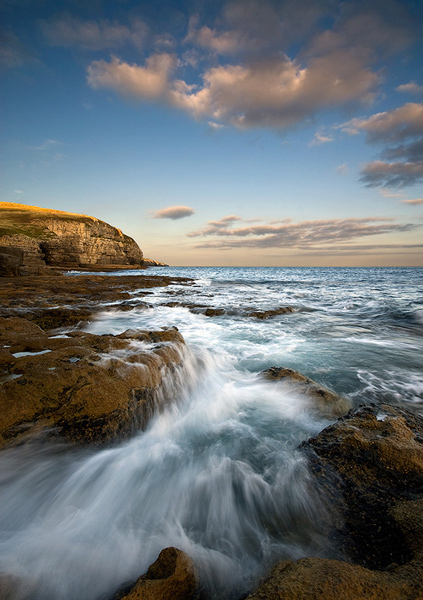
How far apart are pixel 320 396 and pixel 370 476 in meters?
1.95

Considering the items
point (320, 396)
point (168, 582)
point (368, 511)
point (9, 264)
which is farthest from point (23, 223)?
point (368, 511)

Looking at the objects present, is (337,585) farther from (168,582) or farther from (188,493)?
(188,493)

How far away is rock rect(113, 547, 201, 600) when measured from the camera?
1.35 m

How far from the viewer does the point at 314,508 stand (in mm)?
2195

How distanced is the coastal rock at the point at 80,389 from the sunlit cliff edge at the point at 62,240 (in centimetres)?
4383

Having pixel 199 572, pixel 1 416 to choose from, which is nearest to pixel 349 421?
pixel 199 572

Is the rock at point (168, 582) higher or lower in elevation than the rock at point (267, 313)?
higher

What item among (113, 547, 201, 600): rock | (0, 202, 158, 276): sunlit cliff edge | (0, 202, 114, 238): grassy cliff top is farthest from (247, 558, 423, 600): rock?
(0, 202, 114, 238): grassy cliff top

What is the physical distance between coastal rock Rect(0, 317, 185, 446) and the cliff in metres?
44.9

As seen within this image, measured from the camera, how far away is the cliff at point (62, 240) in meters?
46.5

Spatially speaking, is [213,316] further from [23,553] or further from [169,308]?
[23,553]

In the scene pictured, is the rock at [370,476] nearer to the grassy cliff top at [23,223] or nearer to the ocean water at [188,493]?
the ocean water at [188,493]

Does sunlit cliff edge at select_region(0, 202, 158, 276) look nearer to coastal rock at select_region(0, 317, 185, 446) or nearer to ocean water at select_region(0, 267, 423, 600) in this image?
coastal rock at select_region(0, 317, 185, 446)

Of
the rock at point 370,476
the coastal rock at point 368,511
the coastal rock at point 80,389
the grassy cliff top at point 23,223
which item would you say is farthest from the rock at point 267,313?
the grassy cliff top at point 23,223
